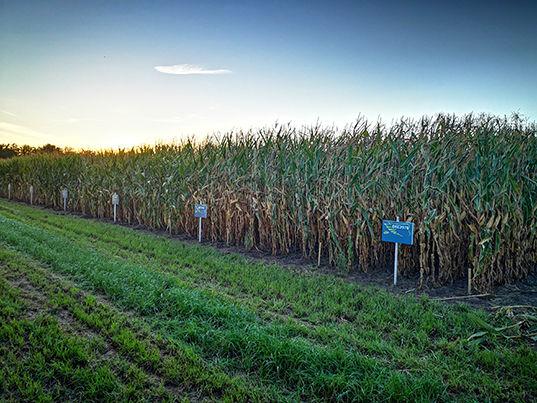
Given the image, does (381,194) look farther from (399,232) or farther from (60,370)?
(60,370)

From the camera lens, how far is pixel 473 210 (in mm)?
6496

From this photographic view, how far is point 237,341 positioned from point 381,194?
4.78 meters

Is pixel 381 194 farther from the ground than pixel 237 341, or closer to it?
farther from the ground

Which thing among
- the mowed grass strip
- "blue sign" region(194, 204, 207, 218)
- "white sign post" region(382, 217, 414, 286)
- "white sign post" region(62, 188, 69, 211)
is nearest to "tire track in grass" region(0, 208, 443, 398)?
the mowed grass strip

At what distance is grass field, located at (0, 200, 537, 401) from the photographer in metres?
3.12

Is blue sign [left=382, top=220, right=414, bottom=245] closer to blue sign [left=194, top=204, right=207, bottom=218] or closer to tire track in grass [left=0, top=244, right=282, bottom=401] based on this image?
tire track in grass [left=0, top=244, right=282, bottom=401]

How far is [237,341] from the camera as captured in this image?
3820 mm

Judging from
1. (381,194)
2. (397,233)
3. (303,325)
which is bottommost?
(303,325)

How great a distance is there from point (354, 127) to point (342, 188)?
1.81m

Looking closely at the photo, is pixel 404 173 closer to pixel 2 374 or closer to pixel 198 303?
pixel 198 303

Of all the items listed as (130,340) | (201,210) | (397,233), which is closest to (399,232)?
(397,233)

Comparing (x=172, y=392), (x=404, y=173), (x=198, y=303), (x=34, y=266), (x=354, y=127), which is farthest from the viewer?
(x=354, y=127)

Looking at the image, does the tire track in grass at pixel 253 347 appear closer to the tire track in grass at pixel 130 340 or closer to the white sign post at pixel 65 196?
the tire track in grass at pixel 130 340

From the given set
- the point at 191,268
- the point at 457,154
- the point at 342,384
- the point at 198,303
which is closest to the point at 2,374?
the point at 198,303
